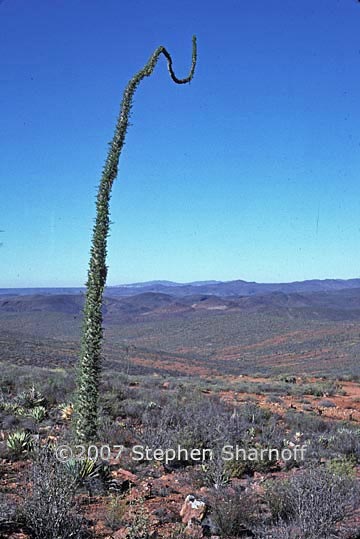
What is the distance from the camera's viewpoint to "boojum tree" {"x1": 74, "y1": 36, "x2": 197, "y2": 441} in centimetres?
606

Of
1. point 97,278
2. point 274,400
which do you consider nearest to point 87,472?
point 97,278

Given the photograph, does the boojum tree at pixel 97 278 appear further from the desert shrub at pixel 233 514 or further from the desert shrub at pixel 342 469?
the desert shrub at pixel 342 469

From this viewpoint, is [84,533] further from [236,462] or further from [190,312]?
[190,312]

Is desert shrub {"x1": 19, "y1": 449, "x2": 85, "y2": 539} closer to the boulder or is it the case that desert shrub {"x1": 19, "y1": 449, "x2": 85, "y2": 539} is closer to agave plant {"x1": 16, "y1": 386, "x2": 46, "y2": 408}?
the boulder

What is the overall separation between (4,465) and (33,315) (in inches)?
3804

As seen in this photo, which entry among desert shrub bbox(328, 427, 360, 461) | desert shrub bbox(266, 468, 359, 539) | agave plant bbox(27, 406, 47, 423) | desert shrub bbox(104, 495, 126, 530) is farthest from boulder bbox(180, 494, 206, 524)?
agave plant bbox(27, 406, 47, 423)

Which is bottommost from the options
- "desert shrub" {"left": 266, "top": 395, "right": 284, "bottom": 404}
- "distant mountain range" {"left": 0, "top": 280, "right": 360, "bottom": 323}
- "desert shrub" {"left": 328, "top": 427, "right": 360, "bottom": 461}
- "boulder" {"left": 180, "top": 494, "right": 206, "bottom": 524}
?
"distant mountain range" {"left": 0, "top": 280, "right": 360, "bottom": 323}

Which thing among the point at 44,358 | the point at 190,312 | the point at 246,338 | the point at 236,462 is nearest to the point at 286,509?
the point at 236,462

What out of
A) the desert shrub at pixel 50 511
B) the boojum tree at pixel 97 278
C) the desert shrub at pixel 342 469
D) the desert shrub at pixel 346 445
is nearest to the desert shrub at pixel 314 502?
the desert shrub at pixel 342 469

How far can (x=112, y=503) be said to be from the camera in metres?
5.11

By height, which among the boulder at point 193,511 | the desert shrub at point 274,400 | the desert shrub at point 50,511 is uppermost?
the desert shrub at point 50,511

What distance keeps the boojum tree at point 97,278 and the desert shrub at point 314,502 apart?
255 centimetres

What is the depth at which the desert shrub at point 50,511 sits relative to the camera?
13.4 feet

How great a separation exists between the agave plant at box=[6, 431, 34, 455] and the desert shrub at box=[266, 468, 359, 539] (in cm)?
370
